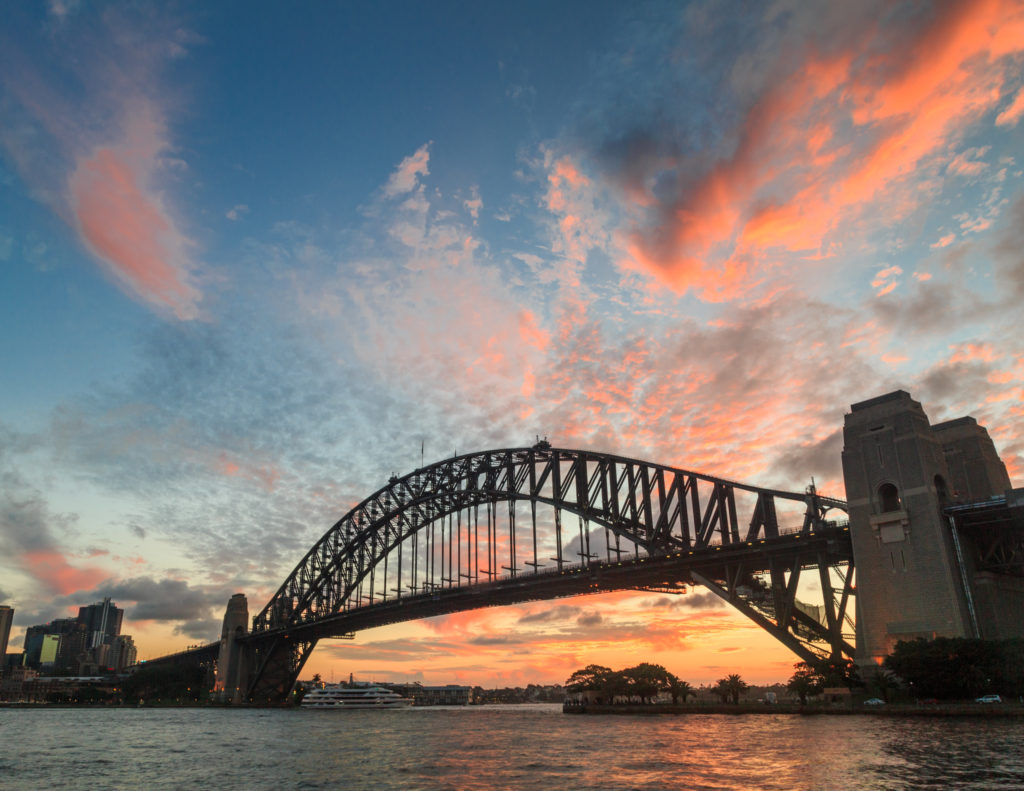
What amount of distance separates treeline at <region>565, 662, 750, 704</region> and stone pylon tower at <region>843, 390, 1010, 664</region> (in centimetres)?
3131

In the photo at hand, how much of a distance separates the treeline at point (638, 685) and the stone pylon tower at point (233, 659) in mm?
75379

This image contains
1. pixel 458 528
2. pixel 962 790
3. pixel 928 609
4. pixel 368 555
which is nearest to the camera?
pixel 962 790

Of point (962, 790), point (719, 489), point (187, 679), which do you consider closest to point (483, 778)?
point (962, 790)

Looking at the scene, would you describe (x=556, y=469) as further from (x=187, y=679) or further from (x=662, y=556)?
(x=187, y=679)

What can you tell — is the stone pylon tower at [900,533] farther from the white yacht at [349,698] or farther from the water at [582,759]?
the white yacht at [349,698]

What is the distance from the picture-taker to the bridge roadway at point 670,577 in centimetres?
6531

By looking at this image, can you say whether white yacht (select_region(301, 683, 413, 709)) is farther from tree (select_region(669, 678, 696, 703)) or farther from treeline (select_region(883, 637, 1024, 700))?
treeline (select_region(883, 637, 1024, 700))

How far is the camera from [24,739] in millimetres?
66375

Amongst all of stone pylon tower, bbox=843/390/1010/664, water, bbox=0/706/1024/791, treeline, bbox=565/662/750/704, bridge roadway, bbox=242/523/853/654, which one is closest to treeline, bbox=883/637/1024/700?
water, bbox=0/706/1024/791

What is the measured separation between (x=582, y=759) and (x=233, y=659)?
411 feet

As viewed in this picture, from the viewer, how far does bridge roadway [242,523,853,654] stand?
65.3 metres

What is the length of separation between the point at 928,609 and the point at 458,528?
2886 inches

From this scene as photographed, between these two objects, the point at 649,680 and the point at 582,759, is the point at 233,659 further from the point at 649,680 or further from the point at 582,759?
the point at 582,759

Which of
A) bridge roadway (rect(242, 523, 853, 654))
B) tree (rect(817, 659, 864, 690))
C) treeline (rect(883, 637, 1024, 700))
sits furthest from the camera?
bridge roadway (rect(242, 523, 853, 654))
